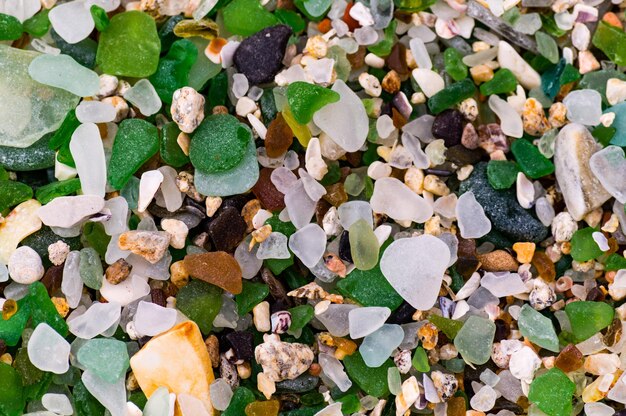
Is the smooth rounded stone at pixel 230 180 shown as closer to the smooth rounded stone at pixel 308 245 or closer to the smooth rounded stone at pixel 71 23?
the smooth rounded stone at pixel 308 245

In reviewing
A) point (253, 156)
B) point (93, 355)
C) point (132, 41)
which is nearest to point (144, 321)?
point (93, 355)

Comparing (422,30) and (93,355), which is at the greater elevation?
(422,30)

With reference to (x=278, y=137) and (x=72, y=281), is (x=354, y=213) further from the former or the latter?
(x=72, y=281)

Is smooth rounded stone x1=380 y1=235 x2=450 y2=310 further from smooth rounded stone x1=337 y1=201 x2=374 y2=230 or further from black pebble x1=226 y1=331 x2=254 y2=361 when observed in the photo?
black pebble x1=226 y1=331 x2=254 y2=361

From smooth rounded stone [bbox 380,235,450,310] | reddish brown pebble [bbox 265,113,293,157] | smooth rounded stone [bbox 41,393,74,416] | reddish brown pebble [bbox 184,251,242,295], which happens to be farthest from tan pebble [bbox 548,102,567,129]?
smooth rounded stone [bbox 41,393,74,416]

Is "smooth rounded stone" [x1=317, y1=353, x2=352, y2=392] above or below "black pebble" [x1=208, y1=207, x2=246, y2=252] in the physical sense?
below

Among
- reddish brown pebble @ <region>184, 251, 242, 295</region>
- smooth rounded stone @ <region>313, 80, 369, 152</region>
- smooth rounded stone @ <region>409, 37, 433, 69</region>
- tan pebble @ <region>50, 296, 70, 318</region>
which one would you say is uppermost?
smooth rounded stone @ <region>409, 37, 433, 69</region>

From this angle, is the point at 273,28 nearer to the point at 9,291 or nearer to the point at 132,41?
the point at 132,41
